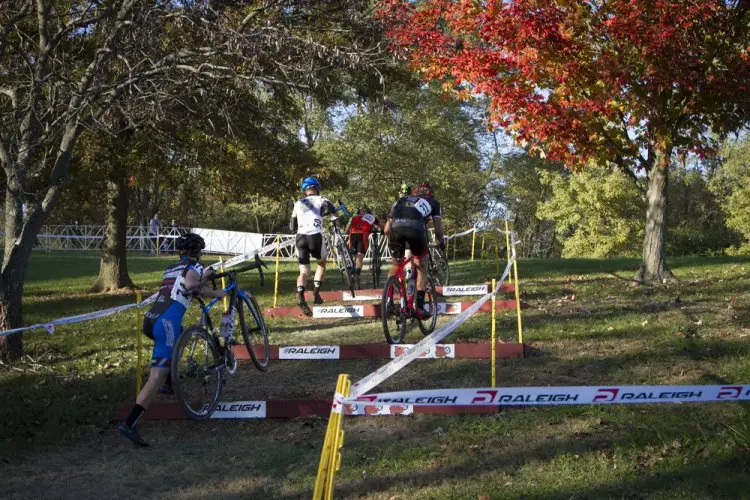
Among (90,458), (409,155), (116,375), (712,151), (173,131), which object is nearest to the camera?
(90,458)

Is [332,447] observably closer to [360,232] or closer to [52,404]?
[52,404]

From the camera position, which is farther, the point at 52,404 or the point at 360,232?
the point at 360,232

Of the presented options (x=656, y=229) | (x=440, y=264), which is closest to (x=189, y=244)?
(x=440, y=264)

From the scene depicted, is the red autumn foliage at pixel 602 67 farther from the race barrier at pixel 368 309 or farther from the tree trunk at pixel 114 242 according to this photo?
the tree trunk at pixel 114 242

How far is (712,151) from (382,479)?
1053cm

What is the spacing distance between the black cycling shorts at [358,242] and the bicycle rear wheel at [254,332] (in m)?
5.60

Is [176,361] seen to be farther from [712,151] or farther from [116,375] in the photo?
[712,151]

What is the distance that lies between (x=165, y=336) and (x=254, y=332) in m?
2.01

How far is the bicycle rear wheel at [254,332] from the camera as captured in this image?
28.9 feet

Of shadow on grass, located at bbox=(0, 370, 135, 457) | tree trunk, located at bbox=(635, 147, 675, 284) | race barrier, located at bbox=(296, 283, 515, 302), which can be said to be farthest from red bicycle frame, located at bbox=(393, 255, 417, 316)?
tree trunk, located at bbox=(635, 147, 675, 284)

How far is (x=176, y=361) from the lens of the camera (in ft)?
23.1

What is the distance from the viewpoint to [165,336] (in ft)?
23.6

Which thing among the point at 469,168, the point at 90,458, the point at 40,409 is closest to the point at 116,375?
the point at 40,409

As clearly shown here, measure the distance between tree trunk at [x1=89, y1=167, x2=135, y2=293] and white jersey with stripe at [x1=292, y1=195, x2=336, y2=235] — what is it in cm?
842
